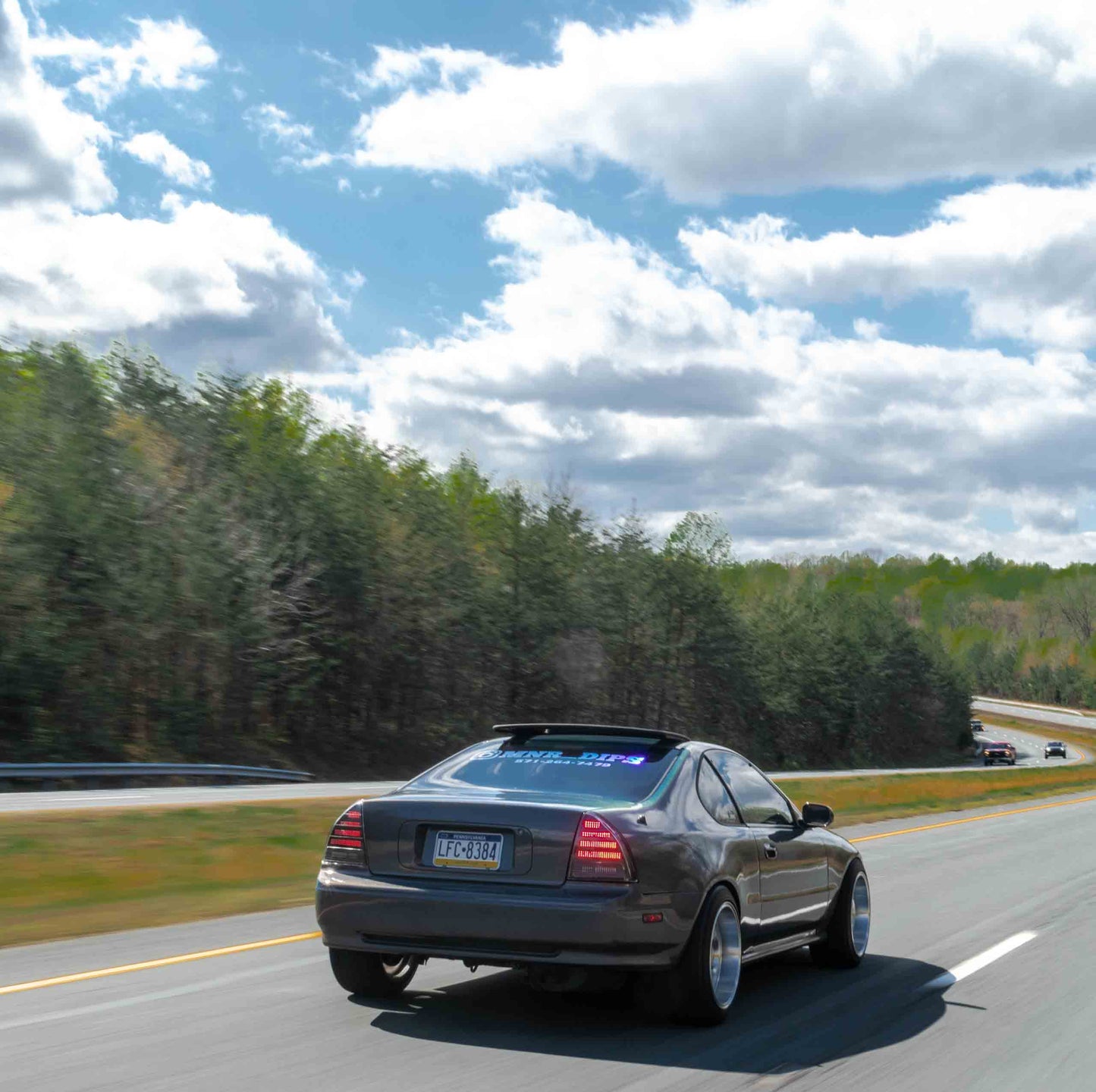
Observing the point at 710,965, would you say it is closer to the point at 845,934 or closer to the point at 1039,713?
the point at 845,934

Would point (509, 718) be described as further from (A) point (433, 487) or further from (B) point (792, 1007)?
(B) point (792, 1007)

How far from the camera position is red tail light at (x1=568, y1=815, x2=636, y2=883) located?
21.4 ft

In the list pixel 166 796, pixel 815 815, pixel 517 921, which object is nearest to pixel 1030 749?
pixel 166 796

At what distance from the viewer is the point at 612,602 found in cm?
6769

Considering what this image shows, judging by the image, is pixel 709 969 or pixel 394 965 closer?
pixel 709 969

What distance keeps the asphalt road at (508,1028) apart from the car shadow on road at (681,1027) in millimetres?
18

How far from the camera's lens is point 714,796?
7578 millimetres

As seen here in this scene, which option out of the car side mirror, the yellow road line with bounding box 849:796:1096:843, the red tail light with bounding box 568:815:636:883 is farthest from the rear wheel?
the yellow road line with bounding box 849:796:1096:843

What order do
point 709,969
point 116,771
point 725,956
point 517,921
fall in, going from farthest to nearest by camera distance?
point 116,771 < point 725,956 < point 709,969 < point 517,921

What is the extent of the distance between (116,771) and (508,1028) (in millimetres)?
26285

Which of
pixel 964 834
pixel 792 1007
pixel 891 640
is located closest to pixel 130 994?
pixel 792 1007

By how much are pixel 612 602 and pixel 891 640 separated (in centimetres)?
4821

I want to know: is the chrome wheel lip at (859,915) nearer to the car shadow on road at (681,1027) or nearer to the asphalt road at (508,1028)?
the asphalt road at (508,1028)

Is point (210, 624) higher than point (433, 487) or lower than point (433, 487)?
lower
